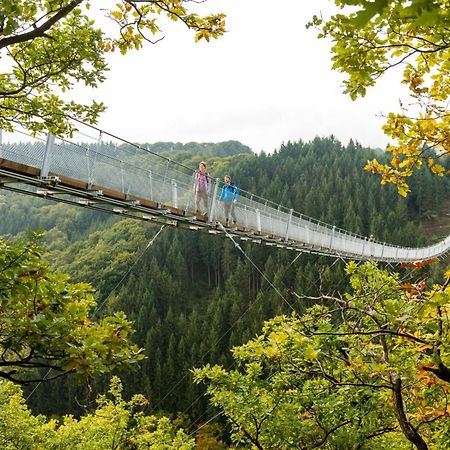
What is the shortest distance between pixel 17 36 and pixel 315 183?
75185mm

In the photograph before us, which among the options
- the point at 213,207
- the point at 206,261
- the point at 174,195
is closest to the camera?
the point at 174,195

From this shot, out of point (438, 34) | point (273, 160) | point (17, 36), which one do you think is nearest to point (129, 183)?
point (17, 36)

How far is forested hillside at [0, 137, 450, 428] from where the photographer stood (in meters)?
40.1

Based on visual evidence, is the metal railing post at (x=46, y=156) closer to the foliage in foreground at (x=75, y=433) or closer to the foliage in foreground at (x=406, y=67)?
the foliage in foreground at (x=406, y=67)

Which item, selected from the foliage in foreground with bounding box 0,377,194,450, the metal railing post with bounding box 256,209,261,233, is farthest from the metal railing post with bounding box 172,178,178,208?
the foliage in foreground with bounding box 0,377,194,450

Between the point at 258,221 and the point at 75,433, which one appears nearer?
the point at 258,221

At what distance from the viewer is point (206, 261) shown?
2576 inches

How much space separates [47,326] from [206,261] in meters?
63.1

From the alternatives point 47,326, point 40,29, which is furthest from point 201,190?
point 47,326

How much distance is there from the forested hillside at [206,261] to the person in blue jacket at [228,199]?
16292mm

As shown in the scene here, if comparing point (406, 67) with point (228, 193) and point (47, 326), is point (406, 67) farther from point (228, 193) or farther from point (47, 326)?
point (228, 193)

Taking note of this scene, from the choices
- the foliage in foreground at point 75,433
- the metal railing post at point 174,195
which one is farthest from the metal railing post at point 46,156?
the foliage in foreground at point 75,433

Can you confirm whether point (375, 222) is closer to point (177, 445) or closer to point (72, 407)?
point (72, 407)

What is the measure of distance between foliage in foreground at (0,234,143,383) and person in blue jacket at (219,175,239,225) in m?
5.15
